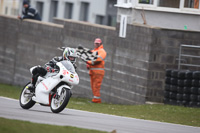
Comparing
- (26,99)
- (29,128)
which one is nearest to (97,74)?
(26,99)

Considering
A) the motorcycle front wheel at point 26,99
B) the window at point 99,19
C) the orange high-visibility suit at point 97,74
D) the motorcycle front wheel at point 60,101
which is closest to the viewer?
the motorcycle front wheel at point 60,101

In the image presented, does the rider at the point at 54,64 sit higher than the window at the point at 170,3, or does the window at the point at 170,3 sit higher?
the window at the point at 170,3

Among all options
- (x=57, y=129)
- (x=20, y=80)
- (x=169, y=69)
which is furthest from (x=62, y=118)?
(x=20, y=80)

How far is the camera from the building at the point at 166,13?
73.9ft

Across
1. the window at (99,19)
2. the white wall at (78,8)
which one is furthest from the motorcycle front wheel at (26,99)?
the window at (99,19)

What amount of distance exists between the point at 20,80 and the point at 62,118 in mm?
16215

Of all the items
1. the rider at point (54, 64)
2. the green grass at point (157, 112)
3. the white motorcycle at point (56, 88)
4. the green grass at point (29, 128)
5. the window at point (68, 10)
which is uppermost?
the window at point (68, 10)

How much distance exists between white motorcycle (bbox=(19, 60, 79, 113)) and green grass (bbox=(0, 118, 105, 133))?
2.94 metres

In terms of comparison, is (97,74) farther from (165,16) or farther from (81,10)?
(81,10)

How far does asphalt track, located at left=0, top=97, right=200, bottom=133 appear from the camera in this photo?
532 inches

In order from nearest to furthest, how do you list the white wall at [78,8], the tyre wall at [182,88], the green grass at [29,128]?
the green grass at [29,128] → the tyre wall at [182,88] → the white wall at [78,8]

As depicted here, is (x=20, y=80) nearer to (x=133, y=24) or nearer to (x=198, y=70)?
(x=133, y=24)

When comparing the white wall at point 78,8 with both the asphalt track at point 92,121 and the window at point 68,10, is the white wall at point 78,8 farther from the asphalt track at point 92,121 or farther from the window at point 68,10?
the asphalt track at point 92,121

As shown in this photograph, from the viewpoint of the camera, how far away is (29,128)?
37.7 ft
